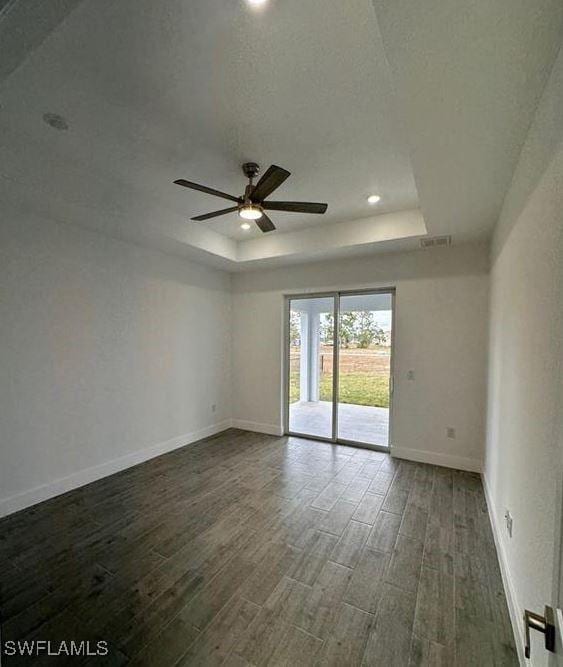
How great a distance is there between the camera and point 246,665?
1446mm

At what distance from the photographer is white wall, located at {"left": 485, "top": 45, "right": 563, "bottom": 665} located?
1.14 meters

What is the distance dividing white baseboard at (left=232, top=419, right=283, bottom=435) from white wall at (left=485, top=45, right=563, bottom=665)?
3.09 m

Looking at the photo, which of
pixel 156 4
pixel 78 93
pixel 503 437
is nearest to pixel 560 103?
pixel 156 4

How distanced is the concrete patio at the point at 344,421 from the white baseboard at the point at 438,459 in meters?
0.38

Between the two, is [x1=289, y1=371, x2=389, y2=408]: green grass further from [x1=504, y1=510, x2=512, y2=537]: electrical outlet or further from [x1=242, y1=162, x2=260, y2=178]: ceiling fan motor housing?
[x1=242, y1=162, x2=260, y2=178]: ceiling fan motor housing

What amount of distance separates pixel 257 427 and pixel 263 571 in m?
→ 3.05

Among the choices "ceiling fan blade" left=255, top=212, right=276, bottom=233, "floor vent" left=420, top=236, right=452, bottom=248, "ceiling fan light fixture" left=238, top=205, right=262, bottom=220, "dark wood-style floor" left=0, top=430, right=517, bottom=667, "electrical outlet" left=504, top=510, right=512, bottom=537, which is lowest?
"dark wood-style floor" left=0, top=430, right=517, bottom=667

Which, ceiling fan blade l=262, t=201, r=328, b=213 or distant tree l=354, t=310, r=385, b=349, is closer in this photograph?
ceiling fan blade l=262, t=201, r=328, b=213

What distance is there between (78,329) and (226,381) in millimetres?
2544

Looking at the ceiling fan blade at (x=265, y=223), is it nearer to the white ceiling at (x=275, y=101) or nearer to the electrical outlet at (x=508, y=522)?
the white ceiling at (x=275, y=101)

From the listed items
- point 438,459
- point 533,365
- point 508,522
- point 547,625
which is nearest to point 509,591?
point 508,522

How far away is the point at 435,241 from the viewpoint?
3.55m

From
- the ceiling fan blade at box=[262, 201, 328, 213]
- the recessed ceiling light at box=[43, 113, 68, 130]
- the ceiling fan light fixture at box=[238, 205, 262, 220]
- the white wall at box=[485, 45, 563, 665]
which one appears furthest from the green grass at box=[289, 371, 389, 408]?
the recessed ceiling light at box=[43, 113, 68, 130]

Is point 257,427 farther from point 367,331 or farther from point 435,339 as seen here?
point 435,339
